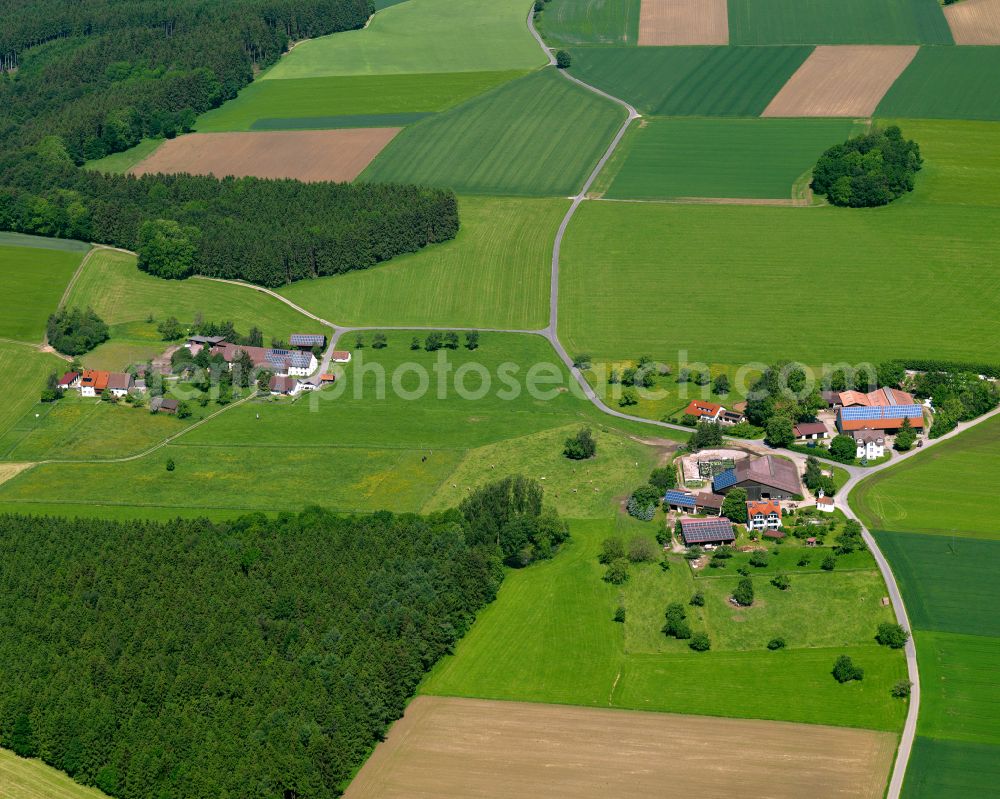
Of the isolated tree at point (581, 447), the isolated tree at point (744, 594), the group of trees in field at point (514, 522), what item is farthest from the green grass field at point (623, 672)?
the isolated tree at point (581, 447)

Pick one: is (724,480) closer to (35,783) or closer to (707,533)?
(707,533)

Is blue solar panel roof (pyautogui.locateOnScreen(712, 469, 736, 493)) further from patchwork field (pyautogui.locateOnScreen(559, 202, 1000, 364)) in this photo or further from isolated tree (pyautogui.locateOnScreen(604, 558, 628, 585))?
patchwork field (pyautogui.locateOnScreen(559, 202, 1000, 364))

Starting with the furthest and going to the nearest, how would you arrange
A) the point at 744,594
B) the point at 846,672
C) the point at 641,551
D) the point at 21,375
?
the point at 21,375 → the point at 641,551 → the point at 744,594 → the point at 846,672

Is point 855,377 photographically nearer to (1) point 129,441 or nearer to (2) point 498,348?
(2) point 498,348

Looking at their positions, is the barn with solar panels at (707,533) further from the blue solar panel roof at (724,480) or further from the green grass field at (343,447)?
the green grass field at (343,447)

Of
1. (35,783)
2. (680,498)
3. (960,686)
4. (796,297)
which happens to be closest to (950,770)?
(960,686)

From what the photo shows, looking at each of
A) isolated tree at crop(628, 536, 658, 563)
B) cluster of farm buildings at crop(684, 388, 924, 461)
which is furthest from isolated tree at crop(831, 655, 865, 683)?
cluster of farm buildings at crop(684, 388, 924, 461)
